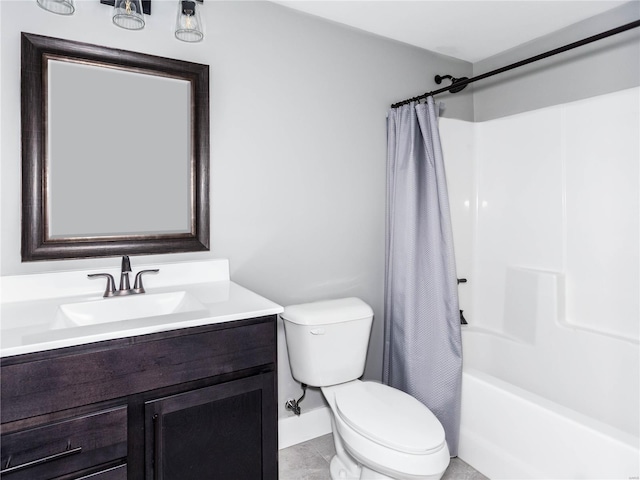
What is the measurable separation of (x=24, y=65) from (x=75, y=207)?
524 millimetres

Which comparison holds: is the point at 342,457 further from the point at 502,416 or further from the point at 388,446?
the point at 502,416

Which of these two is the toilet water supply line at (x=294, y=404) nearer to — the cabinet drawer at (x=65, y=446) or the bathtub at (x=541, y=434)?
the bathtub at (x=541, y=434)

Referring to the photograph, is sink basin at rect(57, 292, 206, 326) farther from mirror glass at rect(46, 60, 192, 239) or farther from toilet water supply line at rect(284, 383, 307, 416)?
toilet water supply line at rect(284, 383, 307, 416)

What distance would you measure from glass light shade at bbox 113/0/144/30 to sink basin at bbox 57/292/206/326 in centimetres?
103

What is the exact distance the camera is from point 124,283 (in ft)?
4.99

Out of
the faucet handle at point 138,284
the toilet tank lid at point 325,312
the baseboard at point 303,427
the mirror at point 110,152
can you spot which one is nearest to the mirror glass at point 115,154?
the mirror at point 110,152

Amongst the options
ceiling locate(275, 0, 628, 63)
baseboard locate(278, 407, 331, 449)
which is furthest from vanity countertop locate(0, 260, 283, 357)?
ceiling locate(275, 0, 628, 63)

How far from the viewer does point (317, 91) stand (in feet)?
6.89

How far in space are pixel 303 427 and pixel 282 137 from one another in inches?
59.6

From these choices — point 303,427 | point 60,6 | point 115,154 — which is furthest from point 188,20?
point 303,427

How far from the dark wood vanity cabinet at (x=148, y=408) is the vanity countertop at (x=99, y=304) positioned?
35 millimetres

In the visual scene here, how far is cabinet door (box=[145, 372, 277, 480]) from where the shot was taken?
3.93 ft

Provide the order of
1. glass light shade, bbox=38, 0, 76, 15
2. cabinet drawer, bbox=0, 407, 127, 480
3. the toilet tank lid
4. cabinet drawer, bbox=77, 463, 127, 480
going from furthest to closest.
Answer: the toilet tank lid → glass light shade, bbox=38, 0, 76, 15 → cabinet drawer, bbox=77, 463, 127, 480 → cabinet drawer, bbox=0, 407, 127, 480

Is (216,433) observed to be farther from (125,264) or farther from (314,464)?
(314,464)
